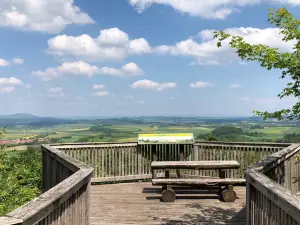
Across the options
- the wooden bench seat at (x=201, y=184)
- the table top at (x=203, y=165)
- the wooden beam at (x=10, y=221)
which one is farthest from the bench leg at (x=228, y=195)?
the wooden beam at (x=10, y=221)

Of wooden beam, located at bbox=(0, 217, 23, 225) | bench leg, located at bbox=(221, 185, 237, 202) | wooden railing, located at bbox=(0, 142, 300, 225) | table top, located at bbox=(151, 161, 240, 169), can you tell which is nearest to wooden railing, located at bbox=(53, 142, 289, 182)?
wooden railing, located at bbox=(0, 142, 300, 225)

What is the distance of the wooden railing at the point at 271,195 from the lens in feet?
9.23

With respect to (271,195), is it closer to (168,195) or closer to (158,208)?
(158,208)

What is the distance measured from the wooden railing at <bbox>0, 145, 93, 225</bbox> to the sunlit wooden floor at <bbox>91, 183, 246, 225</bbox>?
4.40 feet

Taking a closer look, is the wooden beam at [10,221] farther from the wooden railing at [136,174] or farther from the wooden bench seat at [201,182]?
the wooden bench seat at [201,182]

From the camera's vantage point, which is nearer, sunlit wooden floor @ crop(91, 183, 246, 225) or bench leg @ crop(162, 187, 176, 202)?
sunlit wooden floor @ crop(91, 183, 246, 225)

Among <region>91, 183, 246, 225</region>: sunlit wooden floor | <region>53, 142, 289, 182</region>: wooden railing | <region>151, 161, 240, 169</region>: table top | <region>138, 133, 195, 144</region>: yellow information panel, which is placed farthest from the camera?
<region>138, 133, 195, 144</region>: yellow information panel

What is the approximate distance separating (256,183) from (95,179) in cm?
623

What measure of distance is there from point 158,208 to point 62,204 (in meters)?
3.63

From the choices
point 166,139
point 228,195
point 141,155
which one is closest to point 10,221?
point 228,195

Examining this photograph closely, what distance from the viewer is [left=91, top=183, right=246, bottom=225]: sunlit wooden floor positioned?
5.88m

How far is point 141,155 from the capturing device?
9.67 meters

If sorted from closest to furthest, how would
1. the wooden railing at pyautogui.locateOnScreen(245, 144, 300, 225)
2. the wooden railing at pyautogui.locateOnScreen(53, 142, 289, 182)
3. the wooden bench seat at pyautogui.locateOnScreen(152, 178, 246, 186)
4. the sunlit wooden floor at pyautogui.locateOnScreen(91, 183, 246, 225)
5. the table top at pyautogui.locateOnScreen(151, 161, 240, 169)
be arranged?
the wooden railing at pyautogui.locateOnScreen(245, 144, 300, 225) → the sunlit wooden floor at pyautogui.locateOnScreen(91, 183, 246, 225) → the wooden bench seat at pyautogui.locateOnScreen(152, 178, 246, 186) → the table top at pyautogui.locateOnScreen(151, 161, 240, 169) → the wooden railing at pyautogui.locateOnScreen(53, 142, 289, 182)

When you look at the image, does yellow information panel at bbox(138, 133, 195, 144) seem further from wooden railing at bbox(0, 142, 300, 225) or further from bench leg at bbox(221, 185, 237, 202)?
bench leg at bbox(221, 185, 237, 202)
